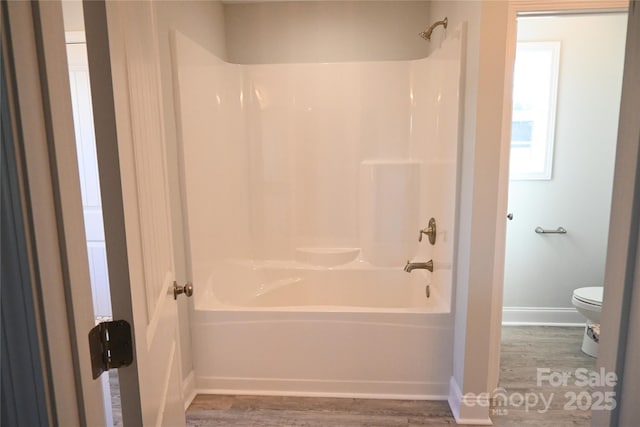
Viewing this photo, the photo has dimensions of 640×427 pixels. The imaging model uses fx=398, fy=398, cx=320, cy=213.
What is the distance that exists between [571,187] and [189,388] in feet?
9.89

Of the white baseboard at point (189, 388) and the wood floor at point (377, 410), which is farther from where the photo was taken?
the white baseboard at point (189, 388)

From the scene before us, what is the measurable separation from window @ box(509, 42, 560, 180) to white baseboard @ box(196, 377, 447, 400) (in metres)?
1.77

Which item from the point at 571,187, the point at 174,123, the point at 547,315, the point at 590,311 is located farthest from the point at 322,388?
the point at 571,187

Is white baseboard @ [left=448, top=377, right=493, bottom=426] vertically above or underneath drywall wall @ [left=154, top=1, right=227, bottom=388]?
underneath

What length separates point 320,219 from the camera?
3.24 meters

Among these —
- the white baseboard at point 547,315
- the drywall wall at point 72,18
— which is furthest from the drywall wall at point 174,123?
the white baseboard at point 547,315

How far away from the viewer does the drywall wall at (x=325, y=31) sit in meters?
2.98

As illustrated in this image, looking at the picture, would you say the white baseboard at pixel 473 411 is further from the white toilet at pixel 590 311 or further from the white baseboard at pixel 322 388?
the white toilet at pixel 590 311

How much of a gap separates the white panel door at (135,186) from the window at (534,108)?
263 cm

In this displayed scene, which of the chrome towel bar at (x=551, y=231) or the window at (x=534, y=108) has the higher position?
the window at (x=534, y=108)

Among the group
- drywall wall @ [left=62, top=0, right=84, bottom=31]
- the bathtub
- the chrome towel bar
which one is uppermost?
drywall wall @ [left=62, top=0, right=84, bottom=31]

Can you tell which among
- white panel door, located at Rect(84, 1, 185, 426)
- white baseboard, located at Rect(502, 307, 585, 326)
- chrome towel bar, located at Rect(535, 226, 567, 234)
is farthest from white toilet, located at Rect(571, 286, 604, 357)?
white panel door, located at Rect(84, 1, 185, 426)

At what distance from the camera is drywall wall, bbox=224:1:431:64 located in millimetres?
2979

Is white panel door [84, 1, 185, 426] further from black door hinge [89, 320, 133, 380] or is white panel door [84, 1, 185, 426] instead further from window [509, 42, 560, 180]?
window [509, 42, 560, 180]
